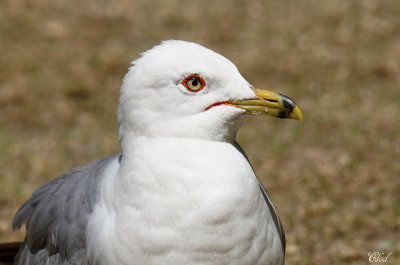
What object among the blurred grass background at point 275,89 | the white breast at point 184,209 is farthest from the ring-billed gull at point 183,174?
the blurred grass background at point 275,89

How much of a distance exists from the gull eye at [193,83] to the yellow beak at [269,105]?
0.16m

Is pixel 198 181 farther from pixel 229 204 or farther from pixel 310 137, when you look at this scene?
pixel 310 137

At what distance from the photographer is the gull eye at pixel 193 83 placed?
295 centimetres

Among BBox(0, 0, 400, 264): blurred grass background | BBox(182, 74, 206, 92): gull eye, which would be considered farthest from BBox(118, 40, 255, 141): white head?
BBox(0, 0, 400, 264): blurred grass background

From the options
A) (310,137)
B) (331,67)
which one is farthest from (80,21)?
(310,137)

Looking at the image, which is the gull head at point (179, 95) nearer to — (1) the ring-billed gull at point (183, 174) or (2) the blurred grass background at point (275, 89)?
(1) the ring-billed gull at point (183, 174)

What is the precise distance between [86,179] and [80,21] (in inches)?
285

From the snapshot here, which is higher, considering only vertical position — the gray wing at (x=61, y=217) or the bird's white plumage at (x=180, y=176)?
the bird's white plumage at (x=180, y=176)

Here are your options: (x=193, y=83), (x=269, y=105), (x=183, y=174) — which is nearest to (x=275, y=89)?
(x=269, y=105)

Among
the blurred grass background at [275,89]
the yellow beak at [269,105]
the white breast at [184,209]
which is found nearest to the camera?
the white breast at [184,209]

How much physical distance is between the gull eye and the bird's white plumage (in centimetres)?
2

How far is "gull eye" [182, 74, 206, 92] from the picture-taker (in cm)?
295

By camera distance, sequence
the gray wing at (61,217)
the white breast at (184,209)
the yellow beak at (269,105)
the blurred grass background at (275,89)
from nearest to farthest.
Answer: the white breast at (184,209) < the yellow beak at (269,105) < the gray wing at (61,217) < the blurred grass background at (275,89)

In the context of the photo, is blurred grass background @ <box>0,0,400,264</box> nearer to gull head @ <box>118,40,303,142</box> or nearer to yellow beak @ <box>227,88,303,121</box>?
yellow beak @ <box>227,88,303,121</box>
